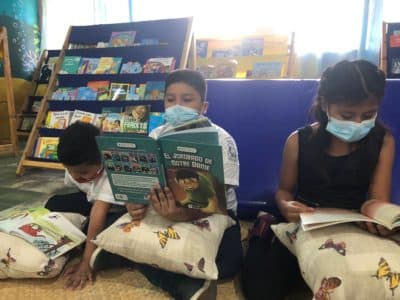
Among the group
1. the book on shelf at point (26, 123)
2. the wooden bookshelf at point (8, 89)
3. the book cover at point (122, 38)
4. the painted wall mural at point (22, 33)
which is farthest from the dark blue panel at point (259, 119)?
the painted wall mural at point (22, 33)

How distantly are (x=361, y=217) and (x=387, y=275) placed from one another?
12cm

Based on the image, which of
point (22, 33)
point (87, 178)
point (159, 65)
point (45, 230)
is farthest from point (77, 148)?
point (22, 33)

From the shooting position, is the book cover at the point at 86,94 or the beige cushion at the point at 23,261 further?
the book cover at the point at 86,94

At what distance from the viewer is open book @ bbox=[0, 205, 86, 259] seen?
3.07ft

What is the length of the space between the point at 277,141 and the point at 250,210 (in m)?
0.29

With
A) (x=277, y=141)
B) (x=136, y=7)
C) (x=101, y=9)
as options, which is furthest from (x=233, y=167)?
(x=101, y=9)

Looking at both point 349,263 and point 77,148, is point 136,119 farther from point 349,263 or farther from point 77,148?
point 349,263

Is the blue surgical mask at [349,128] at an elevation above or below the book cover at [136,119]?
above

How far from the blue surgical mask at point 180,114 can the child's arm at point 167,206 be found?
0.26 metres

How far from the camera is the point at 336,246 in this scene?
0.68m

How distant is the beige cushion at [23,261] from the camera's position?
895mm

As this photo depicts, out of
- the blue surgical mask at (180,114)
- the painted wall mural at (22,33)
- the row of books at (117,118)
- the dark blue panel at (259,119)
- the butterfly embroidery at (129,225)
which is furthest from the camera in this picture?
the painted wall mural at (22,33)

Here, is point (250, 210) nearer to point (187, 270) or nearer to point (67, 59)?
point (187, 270)

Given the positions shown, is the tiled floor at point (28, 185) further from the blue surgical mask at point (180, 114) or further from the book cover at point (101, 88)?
the blue surgical mask at point (180, 114)
